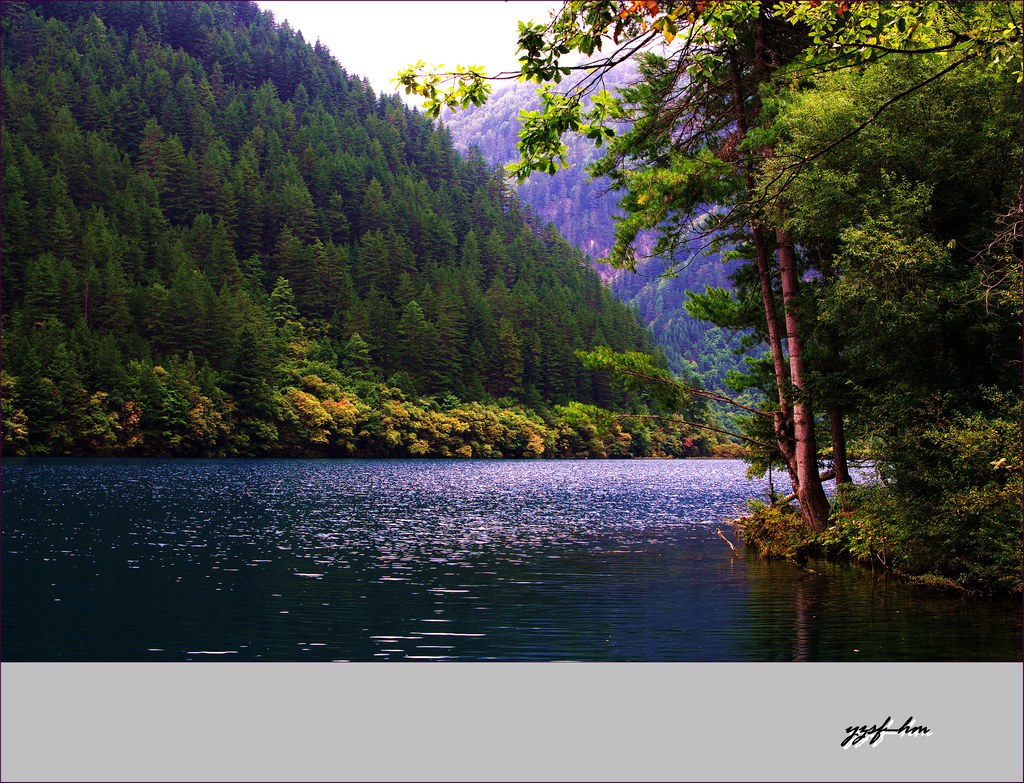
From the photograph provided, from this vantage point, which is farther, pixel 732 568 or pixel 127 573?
pixel 732 568

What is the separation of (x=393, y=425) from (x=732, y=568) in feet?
287

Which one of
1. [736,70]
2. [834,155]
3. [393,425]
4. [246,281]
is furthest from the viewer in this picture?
[246,281]

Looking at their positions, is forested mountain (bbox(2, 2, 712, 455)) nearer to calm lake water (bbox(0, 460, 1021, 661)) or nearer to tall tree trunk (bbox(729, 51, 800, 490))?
calm lake water (bbox(0, 460, 1021, 661))

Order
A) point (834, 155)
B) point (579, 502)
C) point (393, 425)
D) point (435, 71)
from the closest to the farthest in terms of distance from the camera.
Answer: point (435, 71)
point (834, 155)
point (579, 502)
point (393, 425)

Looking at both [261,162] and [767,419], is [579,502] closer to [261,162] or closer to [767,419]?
[767,419]

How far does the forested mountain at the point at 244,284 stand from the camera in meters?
88.2

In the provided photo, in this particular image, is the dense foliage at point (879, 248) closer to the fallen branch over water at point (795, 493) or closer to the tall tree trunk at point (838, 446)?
the tall tree trunk at point (838, 446)

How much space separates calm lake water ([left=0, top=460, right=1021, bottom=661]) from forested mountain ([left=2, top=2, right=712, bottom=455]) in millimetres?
49499

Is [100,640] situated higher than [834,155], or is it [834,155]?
[834,155]

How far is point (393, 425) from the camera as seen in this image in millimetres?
109000

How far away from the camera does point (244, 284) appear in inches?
5138

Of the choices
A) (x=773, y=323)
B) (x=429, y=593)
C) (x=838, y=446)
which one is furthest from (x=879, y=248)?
(x=429, y=593)

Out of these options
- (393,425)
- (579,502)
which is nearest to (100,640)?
(579,502)

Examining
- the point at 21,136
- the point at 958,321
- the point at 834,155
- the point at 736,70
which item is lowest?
the point at 958,321
